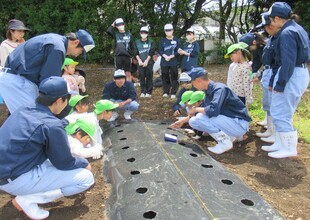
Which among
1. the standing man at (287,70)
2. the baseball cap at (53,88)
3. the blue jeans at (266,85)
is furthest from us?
the blue jeans at (266,85)

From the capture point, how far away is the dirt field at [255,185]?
3145 millimetres

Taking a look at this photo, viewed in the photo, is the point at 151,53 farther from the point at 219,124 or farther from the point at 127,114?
the point at 219,124

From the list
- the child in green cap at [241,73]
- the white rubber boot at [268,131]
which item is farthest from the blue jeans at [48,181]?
the child in green cap at [241,73]

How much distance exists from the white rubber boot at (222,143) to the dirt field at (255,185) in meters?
0.08

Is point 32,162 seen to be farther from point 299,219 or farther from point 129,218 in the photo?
point 299,219

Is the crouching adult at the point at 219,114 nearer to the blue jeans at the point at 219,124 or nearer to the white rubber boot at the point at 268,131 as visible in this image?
the blue jeans at the point at 219,124

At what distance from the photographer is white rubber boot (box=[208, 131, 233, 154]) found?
447 cm

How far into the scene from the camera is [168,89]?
7578mm

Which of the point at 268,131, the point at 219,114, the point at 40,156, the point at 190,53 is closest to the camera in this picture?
the point at 40,156

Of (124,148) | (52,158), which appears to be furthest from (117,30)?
(52,158)

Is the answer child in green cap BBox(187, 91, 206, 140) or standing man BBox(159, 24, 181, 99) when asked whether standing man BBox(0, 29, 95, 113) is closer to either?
child in green cap BBox(187, 91, 206, 140)

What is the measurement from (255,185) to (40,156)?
2148 millimetres

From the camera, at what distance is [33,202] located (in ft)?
9.64

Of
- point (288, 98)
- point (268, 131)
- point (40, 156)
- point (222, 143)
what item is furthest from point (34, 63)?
point (268, 131)
